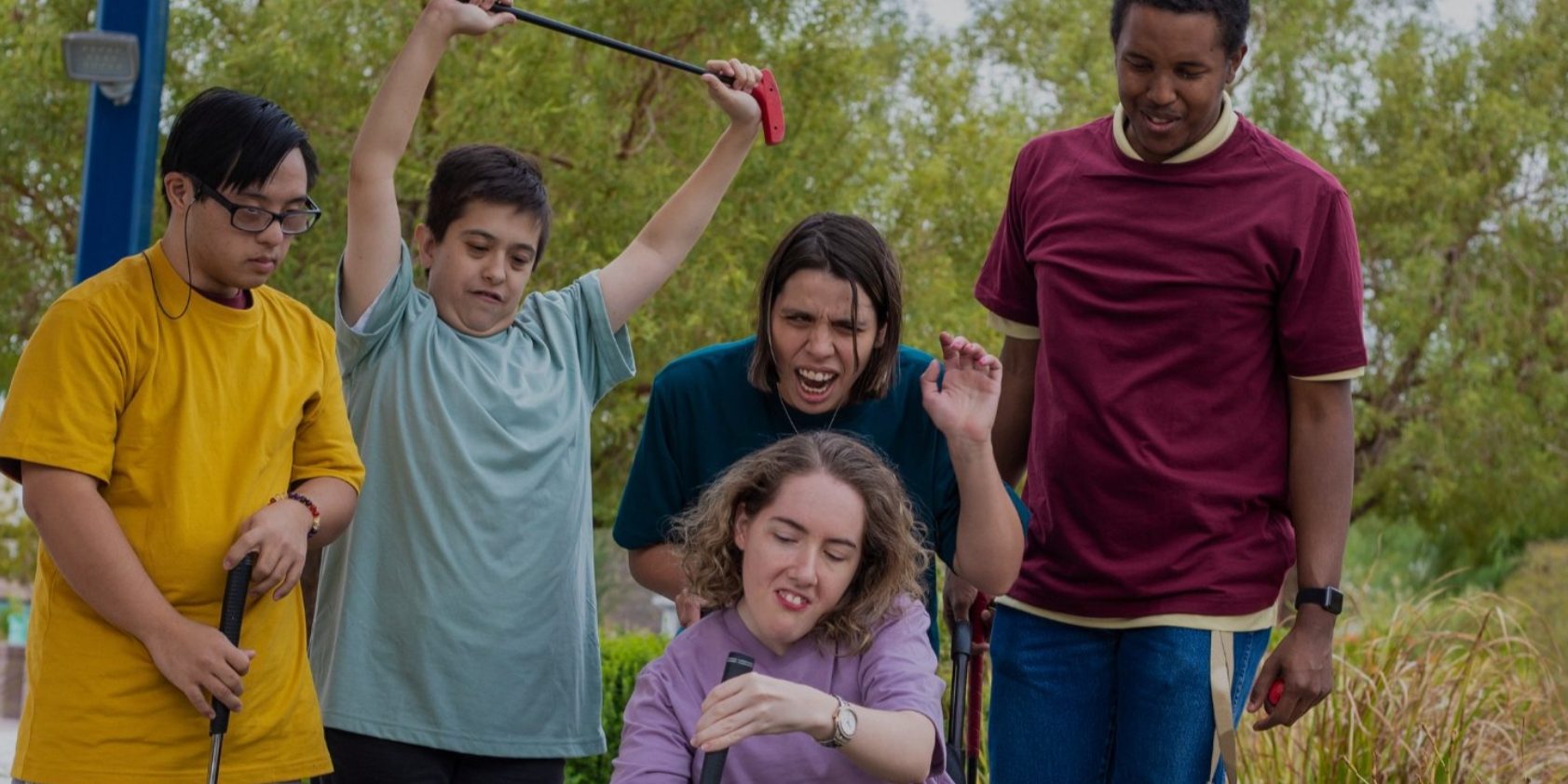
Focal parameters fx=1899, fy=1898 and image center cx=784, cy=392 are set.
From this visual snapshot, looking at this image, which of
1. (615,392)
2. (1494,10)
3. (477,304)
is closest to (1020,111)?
(615,392)

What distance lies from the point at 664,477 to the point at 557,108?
157 inches

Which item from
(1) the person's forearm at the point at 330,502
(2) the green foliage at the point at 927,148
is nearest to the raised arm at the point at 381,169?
(1) the person's forearm at the point at 330,502

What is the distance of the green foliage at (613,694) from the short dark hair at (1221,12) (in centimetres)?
353

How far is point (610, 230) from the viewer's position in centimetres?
723

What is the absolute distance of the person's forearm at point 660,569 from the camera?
9.94 feet

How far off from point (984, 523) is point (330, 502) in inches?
38.5

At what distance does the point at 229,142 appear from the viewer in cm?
276

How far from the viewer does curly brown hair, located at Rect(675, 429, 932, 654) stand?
272 centimetres

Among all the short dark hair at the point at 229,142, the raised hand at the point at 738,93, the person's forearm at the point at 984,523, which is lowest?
the person's forearm at the point at 984,523

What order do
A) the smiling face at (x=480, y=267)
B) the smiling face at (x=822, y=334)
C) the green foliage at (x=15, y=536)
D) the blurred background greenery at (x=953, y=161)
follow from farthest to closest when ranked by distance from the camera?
1. the green foliage at (x=15, y=536)
2. the blurred background greenery at (x=953, y=161)
3. the smiling face at (x=480, y=267)
4. the smiling face at (x=822, y=334)

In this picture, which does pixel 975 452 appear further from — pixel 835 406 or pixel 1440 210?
pixel 1440 210

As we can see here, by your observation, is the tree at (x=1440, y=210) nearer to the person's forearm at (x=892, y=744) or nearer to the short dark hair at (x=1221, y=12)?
the short dark hair at (x=1221, y=12)

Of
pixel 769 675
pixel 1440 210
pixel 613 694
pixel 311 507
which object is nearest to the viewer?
pixel 769 675

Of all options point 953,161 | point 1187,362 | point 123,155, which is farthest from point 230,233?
point 953,161
